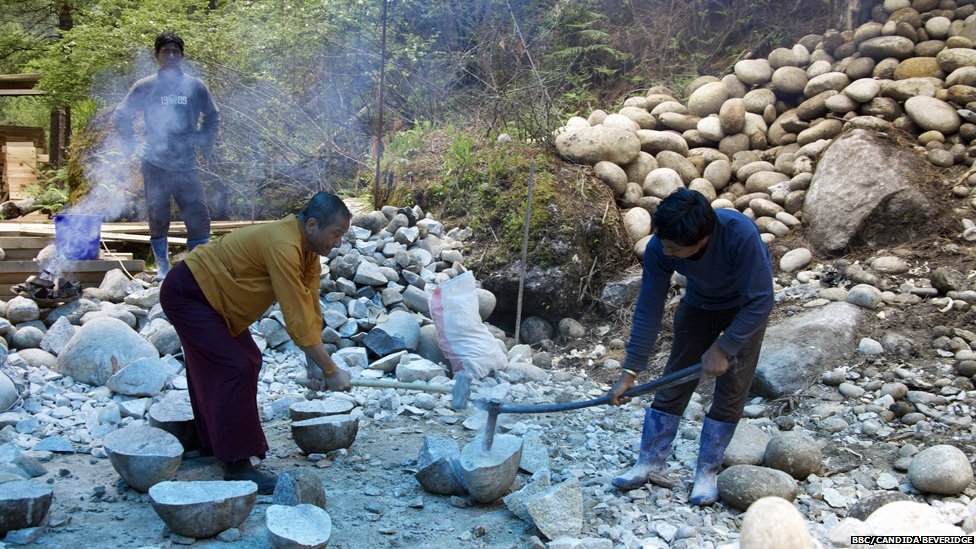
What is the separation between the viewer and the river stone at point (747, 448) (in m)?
3.93

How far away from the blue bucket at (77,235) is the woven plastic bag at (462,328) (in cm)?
324

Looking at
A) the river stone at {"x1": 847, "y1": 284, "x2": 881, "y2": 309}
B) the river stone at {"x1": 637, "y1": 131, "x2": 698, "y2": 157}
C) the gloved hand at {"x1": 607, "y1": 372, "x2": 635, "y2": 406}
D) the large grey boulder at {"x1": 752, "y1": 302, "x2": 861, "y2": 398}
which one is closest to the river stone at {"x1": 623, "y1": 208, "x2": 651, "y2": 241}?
the river stone at {"x1": 637, "y1": 131, "x2": 698, "y2": 157}

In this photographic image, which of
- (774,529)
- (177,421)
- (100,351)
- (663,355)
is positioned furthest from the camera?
(663,355)

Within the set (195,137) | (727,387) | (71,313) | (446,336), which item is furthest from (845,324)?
(71,313)

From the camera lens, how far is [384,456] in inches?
163

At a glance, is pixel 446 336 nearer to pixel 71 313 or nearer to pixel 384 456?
pixel 384 456

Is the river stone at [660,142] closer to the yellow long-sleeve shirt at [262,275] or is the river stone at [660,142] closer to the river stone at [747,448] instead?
the river stone at [747,448]

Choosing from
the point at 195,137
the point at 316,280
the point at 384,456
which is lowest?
the point at 384,456

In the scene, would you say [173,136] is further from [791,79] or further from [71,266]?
[791,79]

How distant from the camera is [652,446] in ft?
12.4

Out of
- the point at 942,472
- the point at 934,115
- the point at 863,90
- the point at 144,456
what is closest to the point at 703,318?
Result: the point at 942,472

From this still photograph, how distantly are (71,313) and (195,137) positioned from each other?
1654 mm

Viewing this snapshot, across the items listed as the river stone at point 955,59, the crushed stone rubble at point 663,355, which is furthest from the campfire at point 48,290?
the river stone at point 955,59

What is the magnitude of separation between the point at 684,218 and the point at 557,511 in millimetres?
1317
